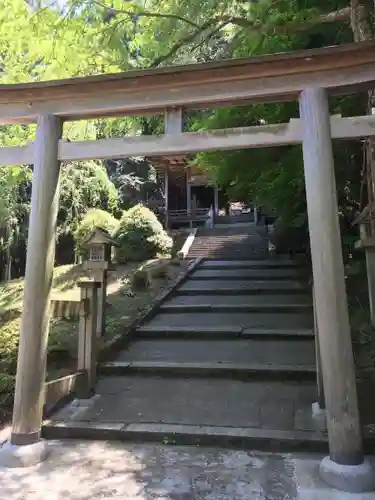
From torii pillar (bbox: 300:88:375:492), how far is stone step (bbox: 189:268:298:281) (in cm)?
786

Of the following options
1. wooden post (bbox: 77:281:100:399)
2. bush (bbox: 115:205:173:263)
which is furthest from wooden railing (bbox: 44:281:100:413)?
bush (bbox: 115:205:173:263)

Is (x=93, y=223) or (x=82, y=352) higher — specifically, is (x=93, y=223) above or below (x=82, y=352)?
above

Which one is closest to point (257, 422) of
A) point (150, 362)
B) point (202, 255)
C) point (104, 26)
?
point (150, 362)

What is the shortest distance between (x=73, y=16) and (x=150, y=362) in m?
5.18

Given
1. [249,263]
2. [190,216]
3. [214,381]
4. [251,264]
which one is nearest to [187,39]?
[214,381]

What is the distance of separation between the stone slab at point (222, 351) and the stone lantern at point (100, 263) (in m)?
0.75

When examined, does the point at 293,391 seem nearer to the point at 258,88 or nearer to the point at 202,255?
the point at 258,88

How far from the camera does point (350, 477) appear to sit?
10.1ft

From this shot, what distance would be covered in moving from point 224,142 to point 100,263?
3687mm

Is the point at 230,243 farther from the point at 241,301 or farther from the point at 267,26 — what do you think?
the point at 267,26

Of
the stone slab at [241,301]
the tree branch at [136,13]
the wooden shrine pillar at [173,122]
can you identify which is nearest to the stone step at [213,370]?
the stone slab at [241,301]

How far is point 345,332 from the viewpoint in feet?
11.2

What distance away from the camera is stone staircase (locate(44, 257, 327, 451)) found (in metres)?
4.04

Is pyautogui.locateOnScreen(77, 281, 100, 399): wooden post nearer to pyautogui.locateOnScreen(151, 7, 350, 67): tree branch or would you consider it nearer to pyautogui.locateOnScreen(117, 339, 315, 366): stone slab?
pyautogui.locateOnScreen(117, 339, 315, 366): stone slab
